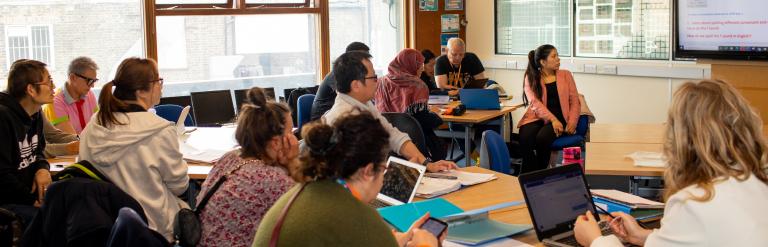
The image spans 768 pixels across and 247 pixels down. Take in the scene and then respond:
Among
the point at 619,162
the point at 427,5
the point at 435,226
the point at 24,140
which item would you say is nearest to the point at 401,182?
the point at 435,226

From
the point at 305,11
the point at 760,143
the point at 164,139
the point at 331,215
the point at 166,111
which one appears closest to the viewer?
the point at 331,215

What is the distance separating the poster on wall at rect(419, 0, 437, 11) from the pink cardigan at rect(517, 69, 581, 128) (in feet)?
9.21

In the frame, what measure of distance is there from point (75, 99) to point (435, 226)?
366 cm

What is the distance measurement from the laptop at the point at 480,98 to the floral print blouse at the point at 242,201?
4473 millimetres

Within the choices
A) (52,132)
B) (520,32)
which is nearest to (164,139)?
(52,132)

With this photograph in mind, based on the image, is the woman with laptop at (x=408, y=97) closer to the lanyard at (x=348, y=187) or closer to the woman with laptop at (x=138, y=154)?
Result: the woman with laptop at (x=138, y=154)

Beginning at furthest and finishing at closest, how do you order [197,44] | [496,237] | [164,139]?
[197,44]
[164,139]
[496,237]

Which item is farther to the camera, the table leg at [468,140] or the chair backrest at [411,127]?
the table leg at [468,140]

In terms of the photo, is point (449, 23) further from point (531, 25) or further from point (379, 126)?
point (379, 126)

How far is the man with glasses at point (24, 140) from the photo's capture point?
4.14 metres

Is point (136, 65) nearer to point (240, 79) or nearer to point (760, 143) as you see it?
point (760, 143)

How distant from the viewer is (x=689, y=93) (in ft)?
7.83

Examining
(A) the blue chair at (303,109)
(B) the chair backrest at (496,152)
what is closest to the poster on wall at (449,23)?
→ (A) the blue chair at (303,109)

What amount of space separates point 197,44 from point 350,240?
635 centimetres
